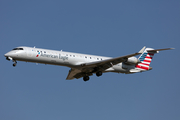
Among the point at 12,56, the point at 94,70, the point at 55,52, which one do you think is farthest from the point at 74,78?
the point at 12,56

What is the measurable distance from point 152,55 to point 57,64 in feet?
36.4

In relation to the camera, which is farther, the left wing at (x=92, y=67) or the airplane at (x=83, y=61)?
the left wing at (x=92, y=67)

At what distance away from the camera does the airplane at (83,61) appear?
23766mm

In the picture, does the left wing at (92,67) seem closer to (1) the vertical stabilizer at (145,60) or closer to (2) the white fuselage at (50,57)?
(2) the white fuselage at (50,57)

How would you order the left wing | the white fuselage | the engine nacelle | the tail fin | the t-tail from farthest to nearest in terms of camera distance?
the tail fin → the t-tail → the engine nacelle → the left wing → the white fuselage

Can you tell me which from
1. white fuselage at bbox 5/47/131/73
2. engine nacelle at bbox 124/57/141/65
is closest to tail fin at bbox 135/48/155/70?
engine nacelle at bbox 124/57/141/65

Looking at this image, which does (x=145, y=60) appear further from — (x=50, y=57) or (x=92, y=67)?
(x=50, y=57)

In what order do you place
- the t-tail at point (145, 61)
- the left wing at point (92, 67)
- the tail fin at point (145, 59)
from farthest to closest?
1. the tail fin at point (145, 59)
2. the t-tail at point (145, 61)
3. the left wing at point (92, 67)

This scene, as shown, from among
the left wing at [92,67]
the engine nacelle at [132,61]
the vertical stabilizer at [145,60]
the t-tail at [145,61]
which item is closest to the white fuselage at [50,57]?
the left wing at [92,67]

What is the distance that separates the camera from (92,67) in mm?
26031

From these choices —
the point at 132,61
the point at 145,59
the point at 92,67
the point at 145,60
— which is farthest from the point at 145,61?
the point at 92,67

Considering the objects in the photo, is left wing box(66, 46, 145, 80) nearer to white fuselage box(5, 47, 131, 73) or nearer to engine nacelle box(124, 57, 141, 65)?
white fuselage box(5, 47, 131, 73)

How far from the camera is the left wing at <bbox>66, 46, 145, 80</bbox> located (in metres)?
24.9

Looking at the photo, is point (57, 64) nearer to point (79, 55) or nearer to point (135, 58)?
point (79, 55)
